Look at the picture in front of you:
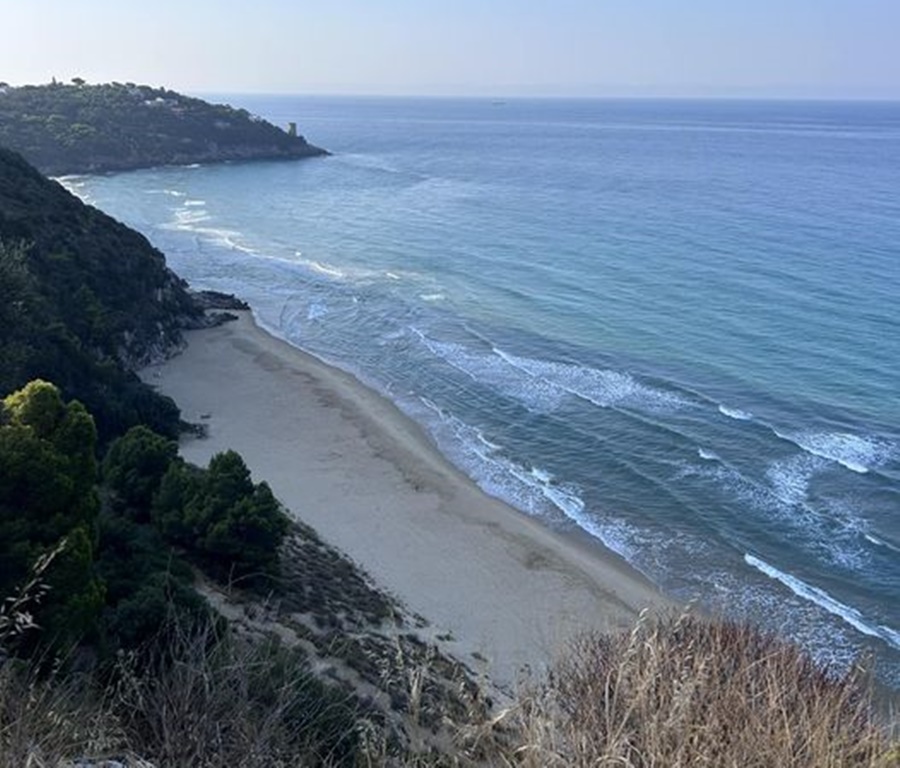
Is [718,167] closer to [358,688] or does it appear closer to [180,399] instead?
[180,399]

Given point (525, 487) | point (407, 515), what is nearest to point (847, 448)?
point (525, 487)

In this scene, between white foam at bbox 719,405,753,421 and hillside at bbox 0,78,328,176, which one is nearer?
white foam at bbox 719,405,753,421

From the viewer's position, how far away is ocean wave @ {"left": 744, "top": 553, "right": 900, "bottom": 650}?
21.6 meters

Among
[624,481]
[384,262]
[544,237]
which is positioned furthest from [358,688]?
[544,237]

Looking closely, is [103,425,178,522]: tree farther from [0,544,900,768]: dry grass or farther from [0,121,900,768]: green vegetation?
[0,544,900,768]: dry grass

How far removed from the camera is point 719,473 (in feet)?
96.3

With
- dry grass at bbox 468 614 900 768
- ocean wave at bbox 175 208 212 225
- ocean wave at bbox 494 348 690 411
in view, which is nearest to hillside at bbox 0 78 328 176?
ocean wave at bbox 175 208 212 225

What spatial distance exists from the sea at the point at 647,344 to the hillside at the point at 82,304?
770 cm

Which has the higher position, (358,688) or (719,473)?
(358,688)

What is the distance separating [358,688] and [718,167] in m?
106

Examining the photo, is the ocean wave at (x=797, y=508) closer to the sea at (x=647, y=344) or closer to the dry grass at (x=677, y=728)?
the sea at (x=647, y=344)

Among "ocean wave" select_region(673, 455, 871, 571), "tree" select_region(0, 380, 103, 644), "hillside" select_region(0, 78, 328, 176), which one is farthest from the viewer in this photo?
"hillside" select_region(0, 78, 328, 176)

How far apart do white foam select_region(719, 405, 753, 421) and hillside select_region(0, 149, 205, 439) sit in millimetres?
20085

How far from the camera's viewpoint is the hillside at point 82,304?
27.1 metres
